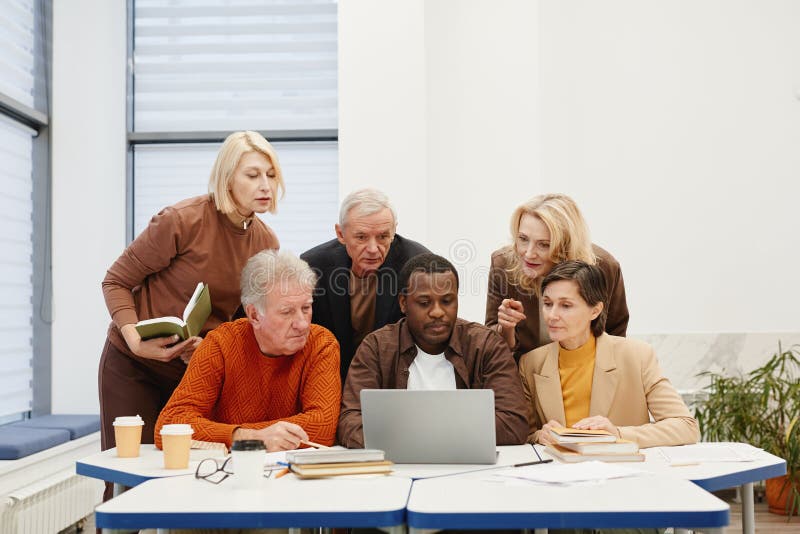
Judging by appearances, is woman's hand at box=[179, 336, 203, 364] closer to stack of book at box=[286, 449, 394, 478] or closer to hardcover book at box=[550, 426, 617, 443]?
stack of book at box=[286, 449, 394, 478]

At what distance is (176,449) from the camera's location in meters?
2.02

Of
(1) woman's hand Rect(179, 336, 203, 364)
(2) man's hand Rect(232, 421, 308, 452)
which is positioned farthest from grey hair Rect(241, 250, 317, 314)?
(2) man's hand Rect(232, 421, 308, 452)

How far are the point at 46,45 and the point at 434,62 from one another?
238 centimetres

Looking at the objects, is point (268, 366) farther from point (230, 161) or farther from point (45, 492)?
point (45, 492)

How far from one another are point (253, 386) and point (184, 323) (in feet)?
1.02

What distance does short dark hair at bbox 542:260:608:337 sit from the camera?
254cm

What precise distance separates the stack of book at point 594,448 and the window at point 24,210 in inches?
138

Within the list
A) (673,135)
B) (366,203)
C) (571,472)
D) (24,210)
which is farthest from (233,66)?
(571,472)

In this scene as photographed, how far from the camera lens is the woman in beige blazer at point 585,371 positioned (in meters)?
2.52

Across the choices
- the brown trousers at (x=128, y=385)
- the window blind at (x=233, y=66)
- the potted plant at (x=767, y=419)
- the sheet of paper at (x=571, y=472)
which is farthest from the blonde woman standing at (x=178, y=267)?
the potted plant at (x=767, y=419)

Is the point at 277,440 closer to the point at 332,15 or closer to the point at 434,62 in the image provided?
the point at 434,62

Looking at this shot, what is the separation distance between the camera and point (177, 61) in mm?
5152

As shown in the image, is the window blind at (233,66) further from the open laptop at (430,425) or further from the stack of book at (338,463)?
the stack of book at (338,463)

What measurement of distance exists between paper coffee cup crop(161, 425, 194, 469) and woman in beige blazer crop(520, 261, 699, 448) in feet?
3.46
